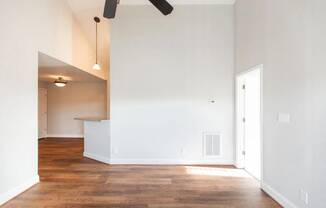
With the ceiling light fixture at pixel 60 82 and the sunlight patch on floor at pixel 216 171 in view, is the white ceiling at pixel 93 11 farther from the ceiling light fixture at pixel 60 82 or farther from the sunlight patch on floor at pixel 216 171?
the sunlight patch on floor at pixel 216 171

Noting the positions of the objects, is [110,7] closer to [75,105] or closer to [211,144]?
[211,144]

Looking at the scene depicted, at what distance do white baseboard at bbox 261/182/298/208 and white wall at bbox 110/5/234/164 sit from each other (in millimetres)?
1487

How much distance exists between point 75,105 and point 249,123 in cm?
685

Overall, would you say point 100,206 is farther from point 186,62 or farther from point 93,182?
point 186,62

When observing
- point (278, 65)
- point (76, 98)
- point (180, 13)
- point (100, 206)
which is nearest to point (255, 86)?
point (278, 65)

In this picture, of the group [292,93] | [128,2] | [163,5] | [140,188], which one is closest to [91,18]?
[128,2]

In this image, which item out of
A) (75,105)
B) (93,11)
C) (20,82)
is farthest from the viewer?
(75,105)

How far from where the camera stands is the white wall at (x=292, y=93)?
228 centimetres

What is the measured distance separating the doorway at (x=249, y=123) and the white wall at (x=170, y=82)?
9.5 inches

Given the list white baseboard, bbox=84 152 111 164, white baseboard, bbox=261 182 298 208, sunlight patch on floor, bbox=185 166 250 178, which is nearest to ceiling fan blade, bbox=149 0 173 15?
sunlight patch on floor, bbox=185 166 250 178

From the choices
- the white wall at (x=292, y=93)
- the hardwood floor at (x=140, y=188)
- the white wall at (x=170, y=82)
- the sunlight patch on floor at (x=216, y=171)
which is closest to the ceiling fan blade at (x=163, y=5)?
the white wall at (x=170, y=82)

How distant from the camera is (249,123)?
4.50 m

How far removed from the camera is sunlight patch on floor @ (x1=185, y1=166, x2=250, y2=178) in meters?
4.17

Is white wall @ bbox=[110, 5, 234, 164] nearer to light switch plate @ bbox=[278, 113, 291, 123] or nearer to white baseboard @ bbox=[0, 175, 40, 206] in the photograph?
white baseboard @ bbox=[0, 175, 40, 206]
